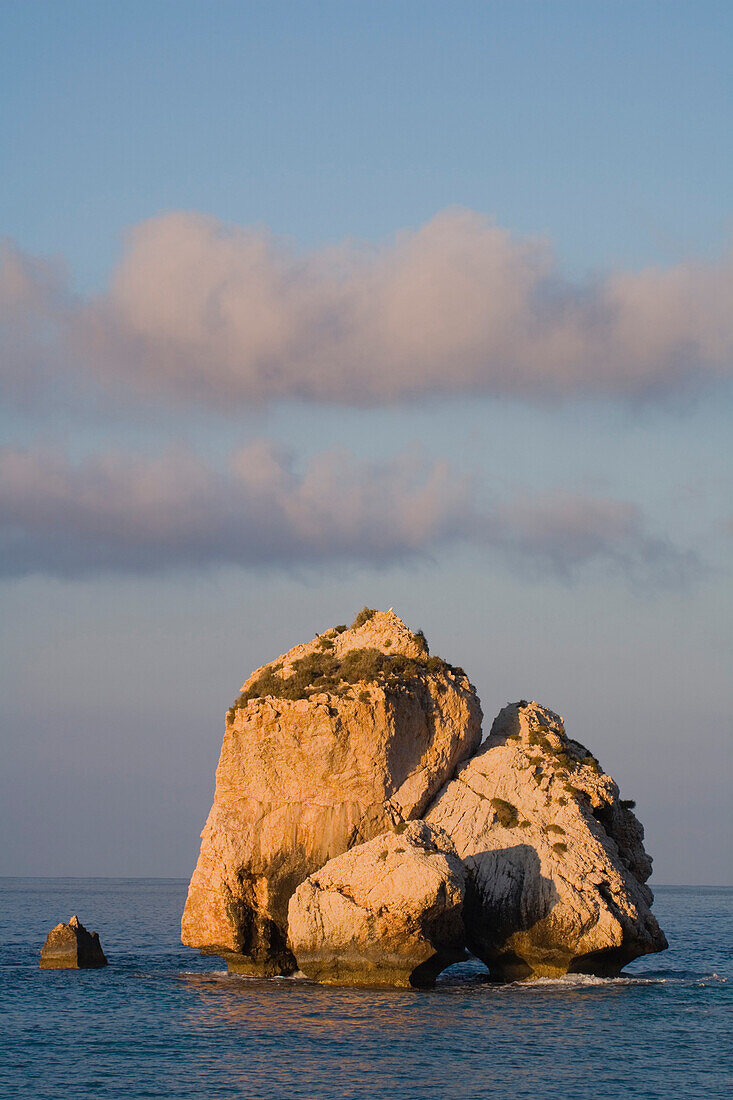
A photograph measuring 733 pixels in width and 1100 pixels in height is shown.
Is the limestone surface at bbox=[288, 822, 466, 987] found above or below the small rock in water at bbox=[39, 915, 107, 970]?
above

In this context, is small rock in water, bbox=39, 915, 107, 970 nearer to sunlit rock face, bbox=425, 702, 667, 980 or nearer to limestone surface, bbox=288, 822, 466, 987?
limestone surface, bbox=288, 822, 466, 987

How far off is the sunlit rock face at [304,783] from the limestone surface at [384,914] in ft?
10.9

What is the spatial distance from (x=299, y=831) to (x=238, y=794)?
3.22m

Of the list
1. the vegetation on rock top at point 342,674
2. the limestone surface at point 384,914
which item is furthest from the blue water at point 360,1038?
the vegetation on rock top at point 342,674

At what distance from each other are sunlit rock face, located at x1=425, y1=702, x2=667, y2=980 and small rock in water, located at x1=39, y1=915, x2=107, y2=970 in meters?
17.2

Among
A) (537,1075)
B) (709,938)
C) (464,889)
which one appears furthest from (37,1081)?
(709,938)

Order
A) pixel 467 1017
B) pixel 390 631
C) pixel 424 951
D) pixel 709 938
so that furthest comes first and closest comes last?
pixel 709 938 → pixel 390 631 → pixel 424 951 → pixel 467 1017

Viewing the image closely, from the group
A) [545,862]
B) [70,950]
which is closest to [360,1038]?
[545,862]

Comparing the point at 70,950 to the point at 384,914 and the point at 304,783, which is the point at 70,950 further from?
the point at 384,914

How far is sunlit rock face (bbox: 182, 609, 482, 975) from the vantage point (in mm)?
50188

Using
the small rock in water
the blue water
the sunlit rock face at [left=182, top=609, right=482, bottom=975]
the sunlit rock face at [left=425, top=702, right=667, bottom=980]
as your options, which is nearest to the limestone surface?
the blue water

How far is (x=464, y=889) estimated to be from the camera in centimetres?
4609

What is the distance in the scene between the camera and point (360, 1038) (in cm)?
3753

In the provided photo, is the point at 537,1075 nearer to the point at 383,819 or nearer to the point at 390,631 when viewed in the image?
the point at 383,819
